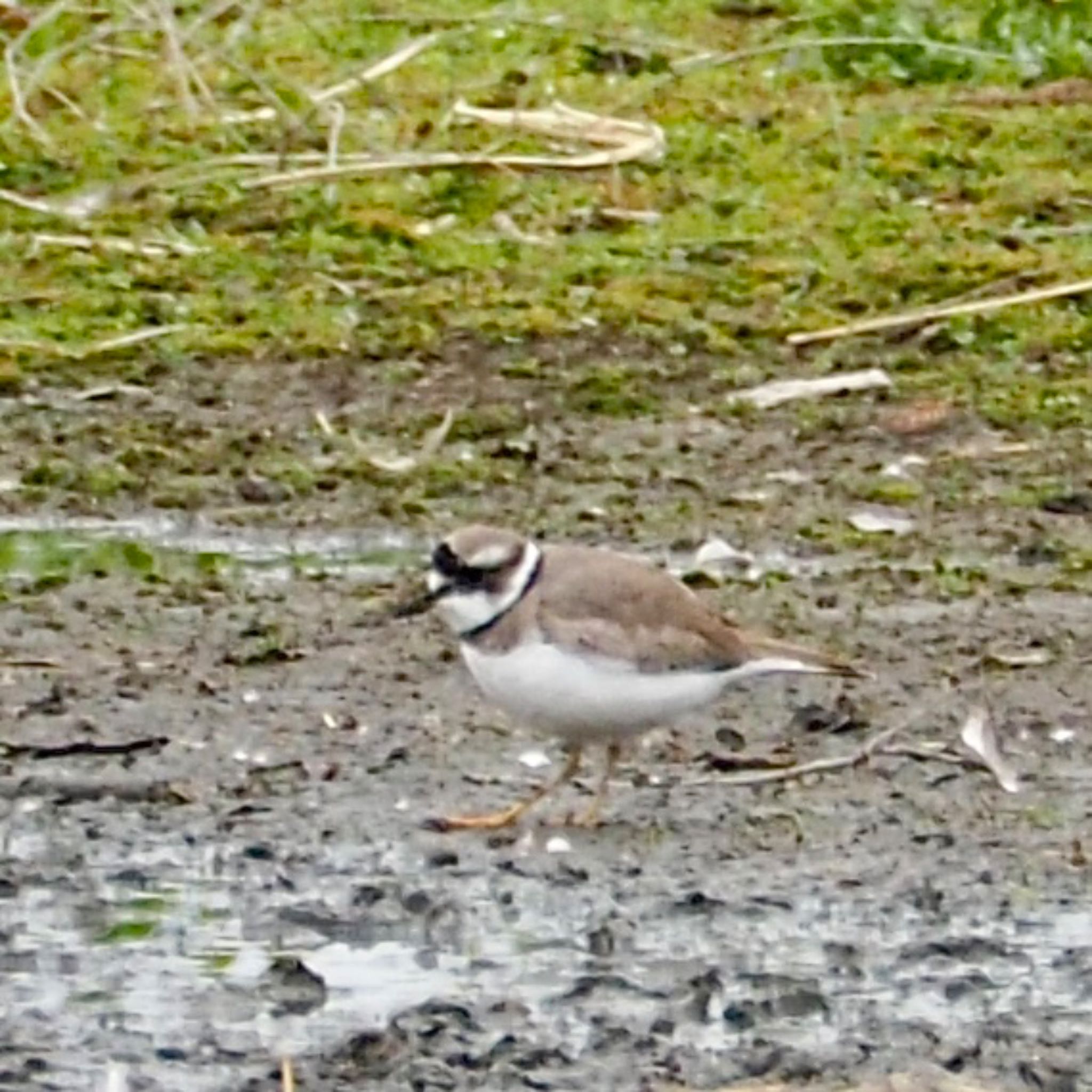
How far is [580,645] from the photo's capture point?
719 centimetres

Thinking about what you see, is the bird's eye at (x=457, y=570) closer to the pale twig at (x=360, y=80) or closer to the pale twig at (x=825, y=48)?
the pale twig at (x=360, y=80)

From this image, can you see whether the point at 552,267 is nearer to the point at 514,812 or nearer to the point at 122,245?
the point at 122,245

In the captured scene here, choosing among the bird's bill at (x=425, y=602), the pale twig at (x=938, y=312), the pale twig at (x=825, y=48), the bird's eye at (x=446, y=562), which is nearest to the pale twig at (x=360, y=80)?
the pale twig at (x=825, y=48)

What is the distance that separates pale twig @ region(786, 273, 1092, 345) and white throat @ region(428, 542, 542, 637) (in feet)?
11.1

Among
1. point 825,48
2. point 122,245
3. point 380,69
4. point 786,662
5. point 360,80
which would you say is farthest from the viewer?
point 825,48

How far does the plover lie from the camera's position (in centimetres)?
712

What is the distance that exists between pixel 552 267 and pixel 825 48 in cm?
312

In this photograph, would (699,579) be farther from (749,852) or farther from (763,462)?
(749,852)

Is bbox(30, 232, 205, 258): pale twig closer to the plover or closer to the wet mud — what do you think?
the wet mud

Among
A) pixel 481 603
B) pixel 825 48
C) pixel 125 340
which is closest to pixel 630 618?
pixel 481 603

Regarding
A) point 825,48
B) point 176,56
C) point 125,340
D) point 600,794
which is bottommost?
point 825,48

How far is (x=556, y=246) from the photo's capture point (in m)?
11.5

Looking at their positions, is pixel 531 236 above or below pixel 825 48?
above

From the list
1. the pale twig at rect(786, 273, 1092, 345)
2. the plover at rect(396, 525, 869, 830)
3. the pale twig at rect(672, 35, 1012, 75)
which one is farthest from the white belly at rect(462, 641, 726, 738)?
the pale twig at rect(672, 35, 1012, 75)
